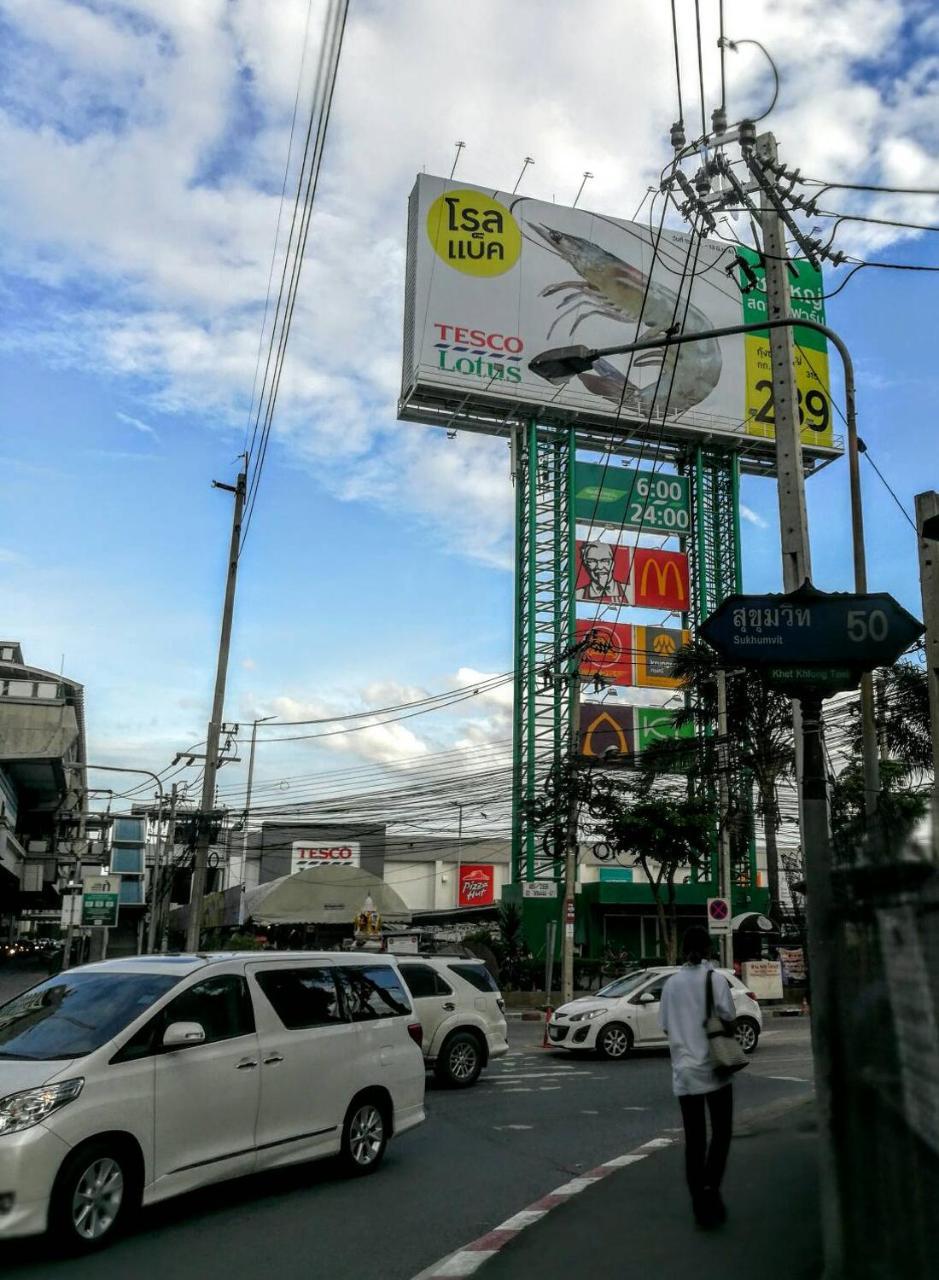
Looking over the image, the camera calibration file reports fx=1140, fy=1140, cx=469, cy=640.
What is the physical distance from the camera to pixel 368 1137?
886 centimetres

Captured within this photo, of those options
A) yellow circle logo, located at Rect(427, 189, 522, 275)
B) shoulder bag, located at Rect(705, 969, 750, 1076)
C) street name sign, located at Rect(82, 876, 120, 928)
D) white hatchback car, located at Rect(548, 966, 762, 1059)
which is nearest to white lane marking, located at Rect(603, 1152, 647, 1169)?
shoulder bag, located at Rect(705, 969, 750, 1076)

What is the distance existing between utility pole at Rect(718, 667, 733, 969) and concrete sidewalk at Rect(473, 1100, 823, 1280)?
61.0 ft

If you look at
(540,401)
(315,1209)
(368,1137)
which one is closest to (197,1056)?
(315,1209)

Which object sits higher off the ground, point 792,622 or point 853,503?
point 853,503

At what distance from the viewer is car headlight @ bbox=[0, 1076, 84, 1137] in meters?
6.26

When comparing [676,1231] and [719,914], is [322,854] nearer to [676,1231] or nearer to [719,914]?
[719,914]

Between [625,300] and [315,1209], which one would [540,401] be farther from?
[315,1209]

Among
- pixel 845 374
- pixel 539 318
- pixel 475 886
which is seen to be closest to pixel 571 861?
pixel 845 374

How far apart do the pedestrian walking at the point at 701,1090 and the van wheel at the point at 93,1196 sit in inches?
131

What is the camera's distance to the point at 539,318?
41.2 meters

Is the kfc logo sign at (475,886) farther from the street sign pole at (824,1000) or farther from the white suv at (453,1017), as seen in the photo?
the street sign pole at (824,1000)

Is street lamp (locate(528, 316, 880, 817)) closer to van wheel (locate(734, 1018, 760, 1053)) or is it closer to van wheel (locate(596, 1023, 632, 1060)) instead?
van wheel (locate(734, 1018, 760, 1053))

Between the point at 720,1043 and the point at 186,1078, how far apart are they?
3381 mm

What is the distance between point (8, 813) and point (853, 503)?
117ft
